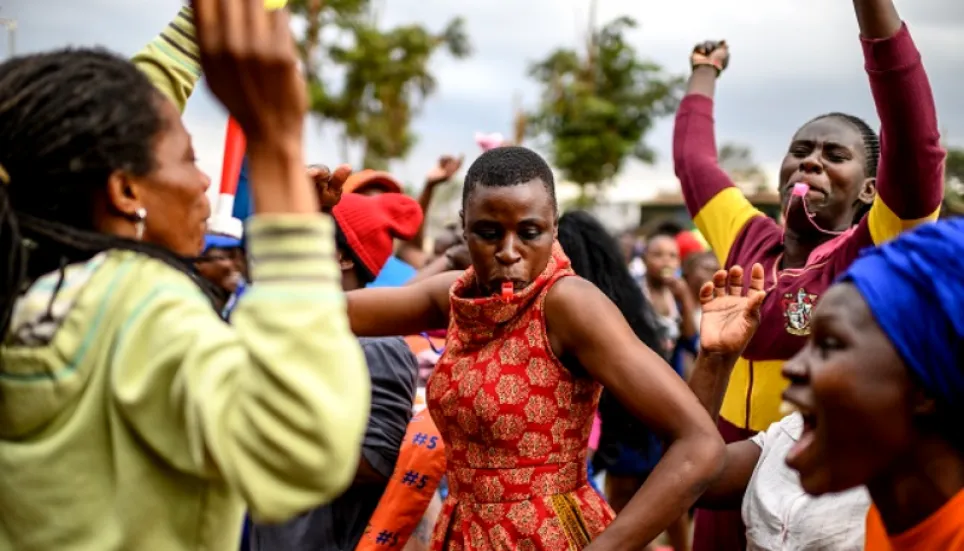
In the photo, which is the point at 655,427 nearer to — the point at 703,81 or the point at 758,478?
the point at 758,478

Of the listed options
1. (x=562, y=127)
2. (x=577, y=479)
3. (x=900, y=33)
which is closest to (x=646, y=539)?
(x=577, y=479)

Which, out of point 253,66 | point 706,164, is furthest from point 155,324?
point 706,164

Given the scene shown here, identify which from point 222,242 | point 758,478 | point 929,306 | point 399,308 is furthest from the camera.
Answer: point 222,242

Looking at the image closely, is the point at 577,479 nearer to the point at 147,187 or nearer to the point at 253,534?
the point at 253,534

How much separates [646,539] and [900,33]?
4.38 feet

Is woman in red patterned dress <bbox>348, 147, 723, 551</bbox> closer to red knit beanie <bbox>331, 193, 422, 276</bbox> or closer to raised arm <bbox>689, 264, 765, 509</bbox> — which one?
raised arm <bbox>689, 264, 765, 509</bbox>

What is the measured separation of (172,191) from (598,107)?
24.8m

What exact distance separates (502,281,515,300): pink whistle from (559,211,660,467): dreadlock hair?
151cm

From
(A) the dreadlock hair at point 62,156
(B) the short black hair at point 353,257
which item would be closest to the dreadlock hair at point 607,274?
(B) the short black hair at point 353,257

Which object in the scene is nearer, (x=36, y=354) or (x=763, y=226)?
(x=36, y=354)

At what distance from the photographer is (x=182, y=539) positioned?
144cm

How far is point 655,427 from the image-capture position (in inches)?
90.7

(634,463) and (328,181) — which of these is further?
(634,463)

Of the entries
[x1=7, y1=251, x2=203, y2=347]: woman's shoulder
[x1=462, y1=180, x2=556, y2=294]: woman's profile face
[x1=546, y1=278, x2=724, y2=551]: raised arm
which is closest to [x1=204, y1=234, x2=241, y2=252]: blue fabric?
[x1=462, y1=180, x2=556, y2=294]: woman's profile face
